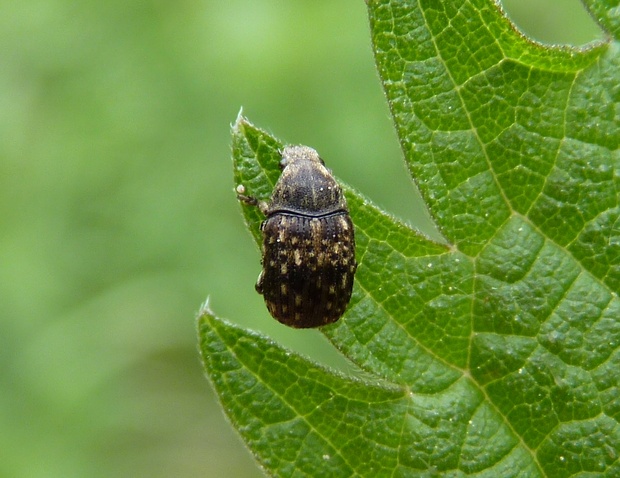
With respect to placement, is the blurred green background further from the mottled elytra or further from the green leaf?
the green leaf

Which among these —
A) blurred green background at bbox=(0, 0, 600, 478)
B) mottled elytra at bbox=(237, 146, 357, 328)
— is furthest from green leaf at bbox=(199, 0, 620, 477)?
blurred green background at bbox=(0, 0, 600, 478)

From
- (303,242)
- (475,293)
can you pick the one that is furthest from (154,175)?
(475,293)

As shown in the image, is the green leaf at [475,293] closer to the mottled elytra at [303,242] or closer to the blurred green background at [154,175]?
the mottled elytra at [303,242]

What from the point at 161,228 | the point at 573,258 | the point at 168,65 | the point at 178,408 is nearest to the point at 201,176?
the point at 161,228

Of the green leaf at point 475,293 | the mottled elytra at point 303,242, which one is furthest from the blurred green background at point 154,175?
the green leaf at point 475,293

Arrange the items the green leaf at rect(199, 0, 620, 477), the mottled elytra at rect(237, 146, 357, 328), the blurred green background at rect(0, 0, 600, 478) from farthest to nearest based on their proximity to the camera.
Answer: the blurred green background at rect(0, 0, 600, 478), the mottled elytra at rect(237, 146, 357, 328), the green leaf at rect(199, 0, 620, 477)

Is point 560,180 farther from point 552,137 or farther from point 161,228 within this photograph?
point 161,228

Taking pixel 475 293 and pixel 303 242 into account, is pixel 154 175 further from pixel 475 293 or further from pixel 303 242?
pixel 475 293
